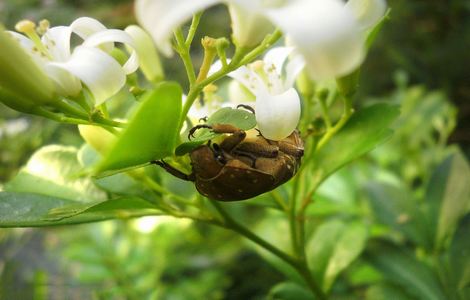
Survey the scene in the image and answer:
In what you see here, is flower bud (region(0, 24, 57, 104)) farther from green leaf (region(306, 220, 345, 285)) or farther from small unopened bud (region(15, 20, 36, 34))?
green leaf (region(306, 220, 345, 285))

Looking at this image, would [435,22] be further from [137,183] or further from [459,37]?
[137,183]

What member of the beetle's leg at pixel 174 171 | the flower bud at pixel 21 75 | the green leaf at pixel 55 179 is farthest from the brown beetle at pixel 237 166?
the green leaf at pixel 55 179

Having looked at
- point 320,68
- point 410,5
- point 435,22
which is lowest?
point 435,22

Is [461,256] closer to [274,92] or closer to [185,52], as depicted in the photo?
[274,92]

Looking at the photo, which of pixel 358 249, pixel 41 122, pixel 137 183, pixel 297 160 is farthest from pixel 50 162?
pixel 41 122

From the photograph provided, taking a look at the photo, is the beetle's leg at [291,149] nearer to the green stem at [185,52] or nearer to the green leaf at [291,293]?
the green stem at [185,52]

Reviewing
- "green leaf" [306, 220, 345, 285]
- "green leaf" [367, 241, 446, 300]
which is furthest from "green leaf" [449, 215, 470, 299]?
"green leaf" [306, 220, 345, 285]
